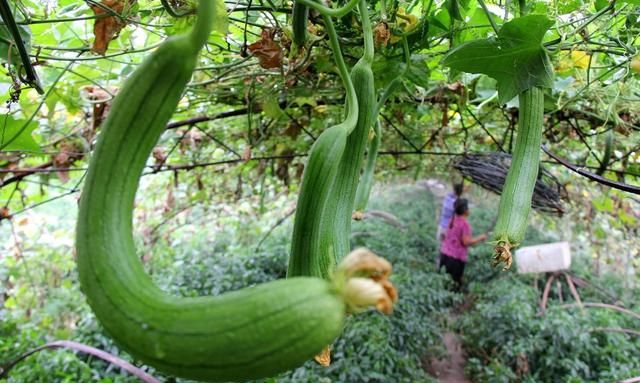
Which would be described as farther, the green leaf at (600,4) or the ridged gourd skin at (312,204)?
the green leaf at (600,4)

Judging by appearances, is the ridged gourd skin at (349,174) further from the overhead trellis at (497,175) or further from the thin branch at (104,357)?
the overhead trellis at (497,175)

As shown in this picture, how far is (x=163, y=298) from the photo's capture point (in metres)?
0.34

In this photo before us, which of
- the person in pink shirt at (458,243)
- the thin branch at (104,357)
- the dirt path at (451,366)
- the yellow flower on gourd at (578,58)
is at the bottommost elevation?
the dirt path at (451,366)

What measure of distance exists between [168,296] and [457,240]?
5.28 m

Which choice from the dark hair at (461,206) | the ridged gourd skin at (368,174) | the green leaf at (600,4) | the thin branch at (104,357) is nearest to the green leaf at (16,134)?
the thin branch at (104,357)

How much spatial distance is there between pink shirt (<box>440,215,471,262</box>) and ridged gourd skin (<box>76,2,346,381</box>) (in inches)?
207

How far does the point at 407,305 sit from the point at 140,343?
12.3 ft

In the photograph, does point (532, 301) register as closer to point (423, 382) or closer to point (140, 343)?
point (423, 382)

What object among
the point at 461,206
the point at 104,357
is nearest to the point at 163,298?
the point at 104,357

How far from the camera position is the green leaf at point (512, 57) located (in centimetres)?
77

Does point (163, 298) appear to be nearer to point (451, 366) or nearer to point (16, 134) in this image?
point (16, 134)

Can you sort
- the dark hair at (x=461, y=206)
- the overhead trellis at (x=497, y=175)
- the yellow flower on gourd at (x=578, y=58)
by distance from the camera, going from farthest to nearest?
the dark hair at (x=461, y=206) < the overhead trellis at (x=497, y=175) < the yellow flower on gourd at (x=578, y=58)

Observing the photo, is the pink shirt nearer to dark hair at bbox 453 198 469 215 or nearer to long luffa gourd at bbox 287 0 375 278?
dark hair at bbox 453 198 469 215

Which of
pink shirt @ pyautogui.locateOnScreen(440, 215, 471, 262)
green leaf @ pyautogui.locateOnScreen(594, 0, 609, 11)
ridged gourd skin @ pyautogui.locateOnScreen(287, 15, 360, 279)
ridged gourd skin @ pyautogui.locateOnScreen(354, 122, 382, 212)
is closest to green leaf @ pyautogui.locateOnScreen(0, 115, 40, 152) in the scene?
ridged gourd skin @ pyautogui.locateOnScreen(354, 122, 382, 212)
